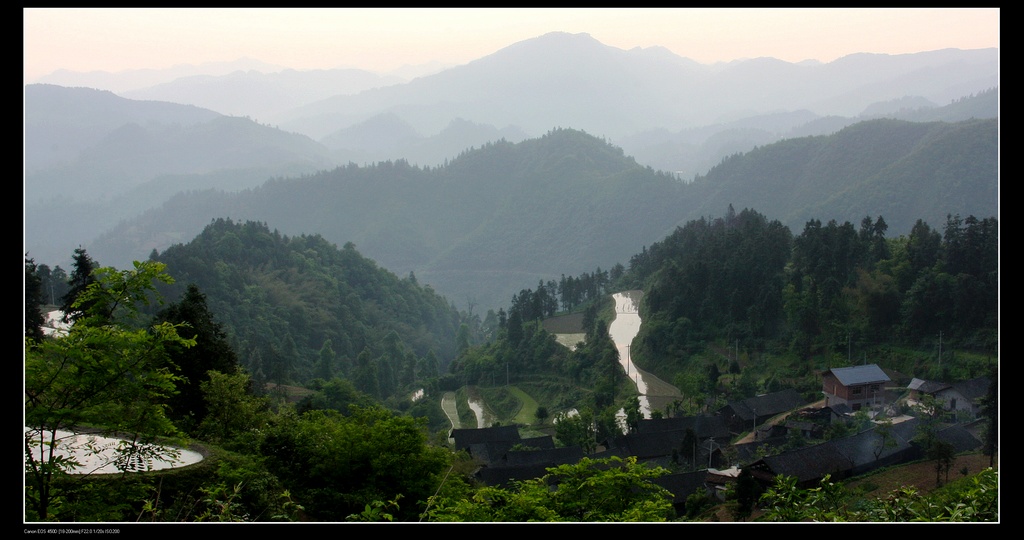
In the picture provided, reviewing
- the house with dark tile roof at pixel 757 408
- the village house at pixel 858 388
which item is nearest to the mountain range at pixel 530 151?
the house with dark tile roof at pixel 757 408

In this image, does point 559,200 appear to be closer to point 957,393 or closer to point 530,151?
point 530,151

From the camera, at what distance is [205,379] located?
9555mm

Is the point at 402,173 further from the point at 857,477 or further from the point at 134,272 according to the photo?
the point at 134,272

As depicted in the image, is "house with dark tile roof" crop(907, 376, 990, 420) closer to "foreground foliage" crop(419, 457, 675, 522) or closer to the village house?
the village house

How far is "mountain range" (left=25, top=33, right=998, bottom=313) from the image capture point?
51.8 metres

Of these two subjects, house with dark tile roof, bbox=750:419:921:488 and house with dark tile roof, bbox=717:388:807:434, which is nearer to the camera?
house with dark tile roof, bbox=750:419:921:488

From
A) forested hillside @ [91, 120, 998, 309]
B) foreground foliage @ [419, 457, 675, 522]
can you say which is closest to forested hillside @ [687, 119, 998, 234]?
forested hillside @ [91, 120, 998, 309]

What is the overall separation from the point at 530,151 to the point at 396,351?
59683 mm

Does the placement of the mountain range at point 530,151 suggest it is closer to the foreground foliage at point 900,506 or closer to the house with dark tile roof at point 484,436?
the house with dark tile roof at point 484,436

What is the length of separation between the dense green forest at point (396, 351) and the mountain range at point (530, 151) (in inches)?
511

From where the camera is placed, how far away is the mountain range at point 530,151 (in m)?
51.8

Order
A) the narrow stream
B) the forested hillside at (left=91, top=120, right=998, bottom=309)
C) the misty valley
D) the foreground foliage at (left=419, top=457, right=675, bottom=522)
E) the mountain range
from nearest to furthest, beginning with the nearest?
1. the foreground foliage at (left=419, top=457, right=675, bottom=522)
2. the misty valley
3. the narrow stream
4. the forested hillside at (left=91, top=120, right=998, bottom=309)
5. the mountain range

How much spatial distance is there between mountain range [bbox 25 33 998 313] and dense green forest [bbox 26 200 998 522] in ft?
42.6
